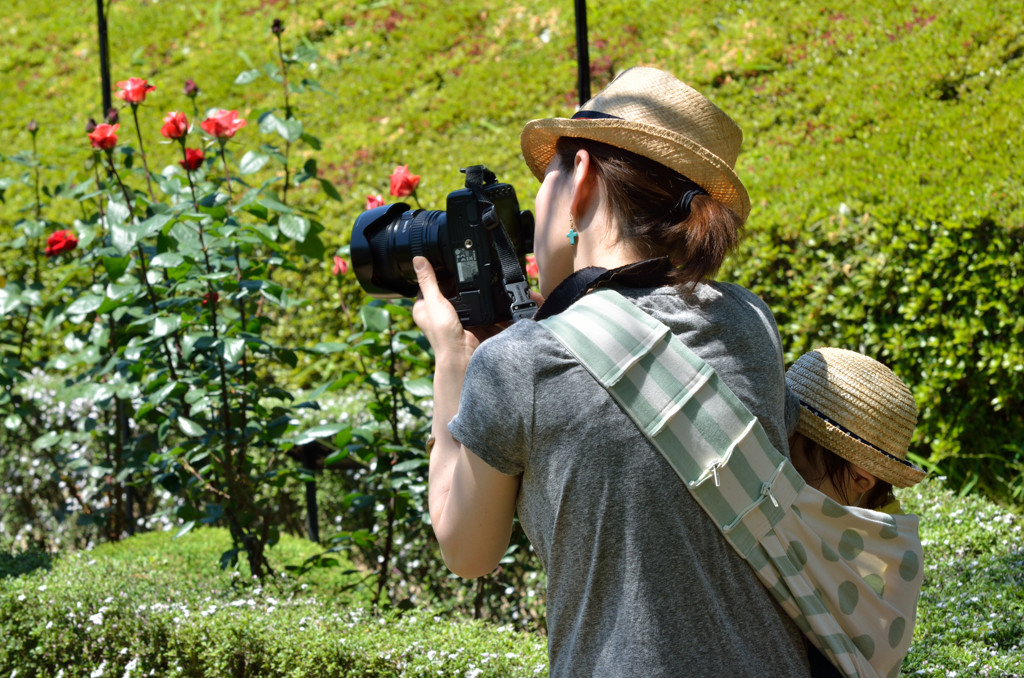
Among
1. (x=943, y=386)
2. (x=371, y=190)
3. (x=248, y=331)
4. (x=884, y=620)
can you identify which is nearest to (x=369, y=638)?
(x=248, y=331)

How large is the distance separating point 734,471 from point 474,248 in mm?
536

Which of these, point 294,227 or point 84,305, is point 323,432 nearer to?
point 294,227

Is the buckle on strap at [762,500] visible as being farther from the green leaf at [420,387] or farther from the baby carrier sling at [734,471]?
the green leaf at [420,387]

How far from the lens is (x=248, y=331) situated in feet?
9.40

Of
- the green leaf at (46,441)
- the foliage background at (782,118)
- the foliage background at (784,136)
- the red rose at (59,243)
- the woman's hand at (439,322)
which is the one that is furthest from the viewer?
the foliage background at (782,118)

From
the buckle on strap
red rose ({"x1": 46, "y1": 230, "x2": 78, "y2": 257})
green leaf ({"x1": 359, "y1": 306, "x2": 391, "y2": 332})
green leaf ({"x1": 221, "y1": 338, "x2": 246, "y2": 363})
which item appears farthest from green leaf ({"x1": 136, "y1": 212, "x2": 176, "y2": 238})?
the buckle on strap

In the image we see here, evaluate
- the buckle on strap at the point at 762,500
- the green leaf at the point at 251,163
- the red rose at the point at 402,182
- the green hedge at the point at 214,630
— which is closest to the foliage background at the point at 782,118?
the green leaf at the point at 251,163

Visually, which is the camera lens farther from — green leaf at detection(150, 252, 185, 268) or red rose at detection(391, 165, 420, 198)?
green leaf at detection(150, 252, 185, 268)

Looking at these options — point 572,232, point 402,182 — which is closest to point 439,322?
point 572,232

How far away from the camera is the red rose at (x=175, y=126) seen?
102 inches

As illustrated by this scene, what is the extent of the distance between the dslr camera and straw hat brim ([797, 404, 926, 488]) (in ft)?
1.65

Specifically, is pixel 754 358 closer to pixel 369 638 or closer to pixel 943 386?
pixel 369 638

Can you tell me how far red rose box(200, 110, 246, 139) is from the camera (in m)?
2.69

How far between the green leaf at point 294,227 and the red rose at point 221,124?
0.29m
